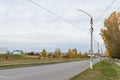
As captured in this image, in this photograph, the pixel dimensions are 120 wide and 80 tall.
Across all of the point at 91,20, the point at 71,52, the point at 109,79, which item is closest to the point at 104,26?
the point at 91,20

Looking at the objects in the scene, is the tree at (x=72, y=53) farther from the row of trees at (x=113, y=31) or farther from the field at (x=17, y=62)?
the row of trees at (x=113, y=31)

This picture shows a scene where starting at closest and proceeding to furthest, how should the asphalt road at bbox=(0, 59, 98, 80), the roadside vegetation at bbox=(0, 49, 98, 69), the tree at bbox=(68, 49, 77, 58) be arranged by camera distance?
1. the asphalt road at bbox=(0, 59, 98, 80)
2. the roadside vegetation at bbox=(0, 49, 98, 69)
3. the tree at bbox=(68, 49, 77, 58)

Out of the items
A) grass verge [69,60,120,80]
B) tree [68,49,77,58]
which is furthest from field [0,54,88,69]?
tree [68,49,77,58]

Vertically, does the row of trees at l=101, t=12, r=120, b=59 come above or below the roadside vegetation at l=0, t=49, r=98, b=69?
above

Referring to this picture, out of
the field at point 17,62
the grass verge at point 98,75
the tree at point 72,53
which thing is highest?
the tree at point 72,53

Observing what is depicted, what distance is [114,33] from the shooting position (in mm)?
55469

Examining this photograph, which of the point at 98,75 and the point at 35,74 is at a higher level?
the point at 35,74

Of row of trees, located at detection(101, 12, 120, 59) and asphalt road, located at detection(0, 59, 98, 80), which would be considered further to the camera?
row of trees, located at detection(101, 12, 120, 59)

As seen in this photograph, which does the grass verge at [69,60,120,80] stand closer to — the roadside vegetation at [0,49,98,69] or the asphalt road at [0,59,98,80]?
the asphalt road at [0,59,98,80]

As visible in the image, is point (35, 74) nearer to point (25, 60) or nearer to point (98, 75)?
point (98, 75)

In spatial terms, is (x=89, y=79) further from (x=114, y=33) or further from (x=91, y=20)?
(x=114, y=33)

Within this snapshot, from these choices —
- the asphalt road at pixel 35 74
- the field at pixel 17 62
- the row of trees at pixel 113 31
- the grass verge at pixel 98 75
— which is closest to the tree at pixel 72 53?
the field at pixel 17 62

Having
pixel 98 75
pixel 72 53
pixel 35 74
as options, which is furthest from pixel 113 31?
pixel 72 53

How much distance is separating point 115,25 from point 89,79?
33937mm
